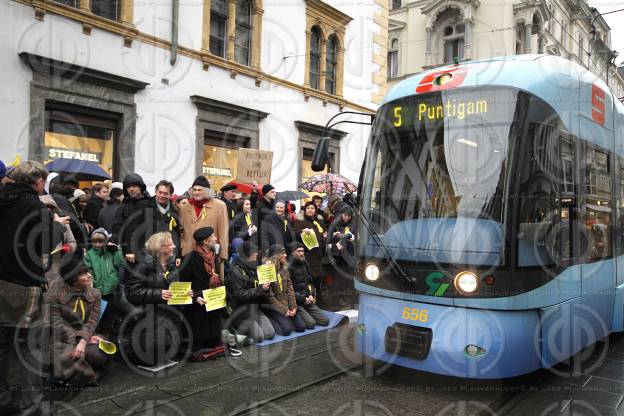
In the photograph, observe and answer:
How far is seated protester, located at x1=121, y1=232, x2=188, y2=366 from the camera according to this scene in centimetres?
534

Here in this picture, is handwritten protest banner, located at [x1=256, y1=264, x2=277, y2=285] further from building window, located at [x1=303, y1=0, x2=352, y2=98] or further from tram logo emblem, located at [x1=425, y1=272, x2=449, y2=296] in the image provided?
building window, located at [x1=303, y1=0, x2=352, y2=98]

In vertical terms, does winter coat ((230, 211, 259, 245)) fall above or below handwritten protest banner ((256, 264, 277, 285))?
above

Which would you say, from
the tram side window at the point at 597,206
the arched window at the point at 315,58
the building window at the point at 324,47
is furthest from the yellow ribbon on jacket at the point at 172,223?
the arched window at the point at 315,58

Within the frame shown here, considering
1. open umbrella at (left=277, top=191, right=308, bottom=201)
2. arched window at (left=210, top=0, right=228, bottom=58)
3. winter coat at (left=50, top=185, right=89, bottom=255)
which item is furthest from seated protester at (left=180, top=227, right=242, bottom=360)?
arched window at (left=210, top=0, right=228, bottom=58)

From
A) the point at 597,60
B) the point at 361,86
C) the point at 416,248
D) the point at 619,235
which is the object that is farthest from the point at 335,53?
the point at 597,60

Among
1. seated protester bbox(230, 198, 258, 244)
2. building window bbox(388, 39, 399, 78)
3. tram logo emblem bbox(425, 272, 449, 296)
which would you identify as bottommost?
tram logo emblem bbox(425, 272, 449, 296)

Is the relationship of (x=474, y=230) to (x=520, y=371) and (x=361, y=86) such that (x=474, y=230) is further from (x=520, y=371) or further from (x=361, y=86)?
(x=361, y=86)

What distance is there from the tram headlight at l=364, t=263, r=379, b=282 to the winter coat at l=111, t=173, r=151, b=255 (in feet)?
9.26

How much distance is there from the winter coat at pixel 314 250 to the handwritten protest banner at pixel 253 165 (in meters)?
2.51

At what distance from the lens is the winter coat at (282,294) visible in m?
6.88

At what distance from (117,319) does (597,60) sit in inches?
1677

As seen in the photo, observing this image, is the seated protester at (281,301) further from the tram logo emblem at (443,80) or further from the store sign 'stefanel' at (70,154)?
the store sign 'stefanel' at (70,154)

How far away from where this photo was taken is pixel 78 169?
8.34 metres

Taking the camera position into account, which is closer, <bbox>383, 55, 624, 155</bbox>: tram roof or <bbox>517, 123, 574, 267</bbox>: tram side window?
<bbox>517, 123, 574, 267</bbox>: tram side window
